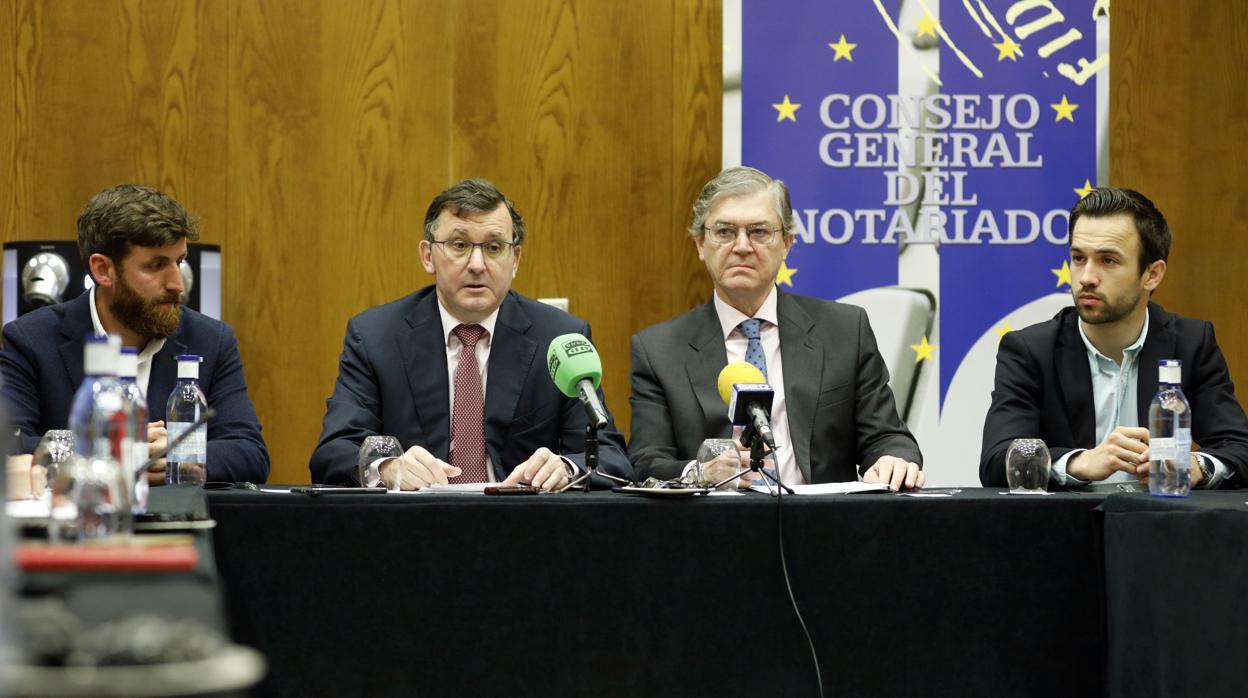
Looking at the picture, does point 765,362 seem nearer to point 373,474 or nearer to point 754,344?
point 754,344

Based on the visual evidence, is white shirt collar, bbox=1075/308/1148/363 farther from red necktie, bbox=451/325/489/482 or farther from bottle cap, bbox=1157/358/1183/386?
red necktie, bbox=451/325/489/482

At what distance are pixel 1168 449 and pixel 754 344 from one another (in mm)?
1170

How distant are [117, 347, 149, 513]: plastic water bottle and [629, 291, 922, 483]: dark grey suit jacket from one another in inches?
53.5

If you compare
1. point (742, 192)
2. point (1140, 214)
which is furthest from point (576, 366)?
point (1140, 214)

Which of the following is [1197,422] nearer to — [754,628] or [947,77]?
[754,628]

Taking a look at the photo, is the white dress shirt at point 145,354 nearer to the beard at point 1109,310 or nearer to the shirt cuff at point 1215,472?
the beard at point 1109,310

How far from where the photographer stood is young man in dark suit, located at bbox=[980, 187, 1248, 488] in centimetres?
359

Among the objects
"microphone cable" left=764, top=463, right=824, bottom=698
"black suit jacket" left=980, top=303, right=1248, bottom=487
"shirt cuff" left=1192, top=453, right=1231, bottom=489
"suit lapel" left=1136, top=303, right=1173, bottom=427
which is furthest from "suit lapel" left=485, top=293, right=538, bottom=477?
"shirt cuff" left=1192, top=453, right=1231, bottom=489

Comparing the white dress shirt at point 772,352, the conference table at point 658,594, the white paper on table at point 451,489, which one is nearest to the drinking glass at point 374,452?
the white paper on table at point 451,489

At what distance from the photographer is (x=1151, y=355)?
3.61 metres

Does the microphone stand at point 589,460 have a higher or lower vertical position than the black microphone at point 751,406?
lower

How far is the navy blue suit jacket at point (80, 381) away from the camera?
3479 mm

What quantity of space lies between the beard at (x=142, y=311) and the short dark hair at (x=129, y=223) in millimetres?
88

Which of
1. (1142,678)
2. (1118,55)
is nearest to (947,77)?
(1118,55)
